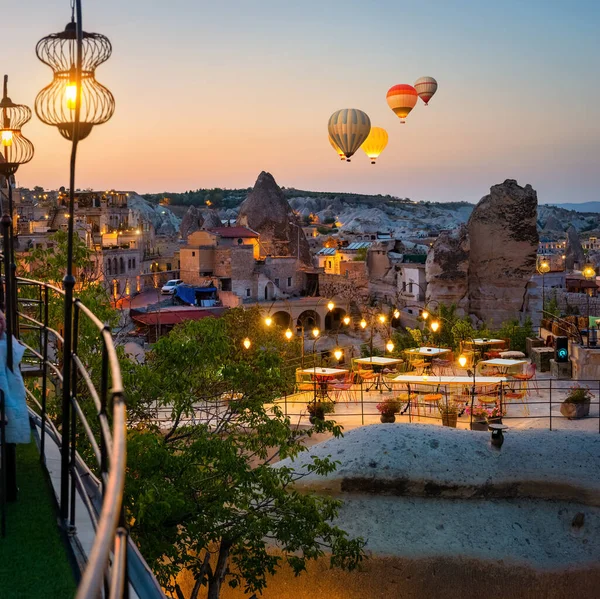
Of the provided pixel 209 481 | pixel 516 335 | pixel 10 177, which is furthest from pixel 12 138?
pixel 516 335

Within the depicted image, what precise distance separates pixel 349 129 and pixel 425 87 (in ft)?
28.8

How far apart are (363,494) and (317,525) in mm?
4635

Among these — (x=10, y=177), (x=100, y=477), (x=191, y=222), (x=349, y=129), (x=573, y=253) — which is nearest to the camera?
(x=100, y=477)

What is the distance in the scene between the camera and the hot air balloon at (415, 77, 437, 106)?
1780 inches

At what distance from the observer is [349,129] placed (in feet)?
129

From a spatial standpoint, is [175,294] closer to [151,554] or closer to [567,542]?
[567,542]

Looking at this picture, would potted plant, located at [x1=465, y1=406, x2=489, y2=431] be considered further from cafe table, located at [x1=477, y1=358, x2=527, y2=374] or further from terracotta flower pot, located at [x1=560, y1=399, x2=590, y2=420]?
cafe table, located at [x1=477, y1=358, x2=527, y2=374]

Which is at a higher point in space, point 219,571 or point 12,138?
point 12,138

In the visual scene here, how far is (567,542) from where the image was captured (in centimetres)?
1247

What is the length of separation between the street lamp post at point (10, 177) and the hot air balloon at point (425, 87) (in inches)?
1568

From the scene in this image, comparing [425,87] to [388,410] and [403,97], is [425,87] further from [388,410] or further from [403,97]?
[388,410]

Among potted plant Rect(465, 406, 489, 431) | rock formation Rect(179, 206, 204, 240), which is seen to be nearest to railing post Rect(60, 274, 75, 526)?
potted plant Rect(465, 406, 489, 431)

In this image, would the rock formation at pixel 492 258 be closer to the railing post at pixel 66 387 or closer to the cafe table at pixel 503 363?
the cafe table at pixel 503 363

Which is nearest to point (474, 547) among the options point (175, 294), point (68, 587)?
point (68, 587)
